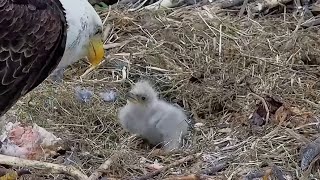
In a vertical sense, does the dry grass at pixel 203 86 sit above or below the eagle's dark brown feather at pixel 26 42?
below

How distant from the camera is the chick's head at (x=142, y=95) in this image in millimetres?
5488

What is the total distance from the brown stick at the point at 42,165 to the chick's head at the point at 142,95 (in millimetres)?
714

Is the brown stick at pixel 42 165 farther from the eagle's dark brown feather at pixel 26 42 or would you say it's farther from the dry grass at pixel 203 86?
the eagle's dark brown feather at pixel 26 42

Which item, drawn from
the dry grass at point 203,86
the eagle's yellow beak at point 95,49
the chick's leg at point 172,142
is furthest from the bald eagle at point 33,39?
the chick's leg at point 172,142

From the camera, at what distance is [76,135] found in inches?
217

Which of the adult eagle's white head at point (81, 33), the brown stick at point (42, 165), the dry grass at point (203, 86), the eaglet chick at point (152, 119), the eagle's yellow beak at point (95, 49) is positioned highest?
the adult eagle's white head at point (81, 33)

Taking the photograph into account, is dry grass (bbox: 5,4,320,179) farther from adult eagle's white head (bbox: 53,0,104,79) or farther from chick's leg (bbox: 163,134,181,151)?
adult eagle's white head (bbox: 53,0,104,79)

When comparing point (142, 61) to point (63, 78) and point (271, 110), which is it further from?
point (271, 110)

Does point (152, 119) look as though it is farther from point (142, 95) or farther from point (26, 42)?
point (26, 42)

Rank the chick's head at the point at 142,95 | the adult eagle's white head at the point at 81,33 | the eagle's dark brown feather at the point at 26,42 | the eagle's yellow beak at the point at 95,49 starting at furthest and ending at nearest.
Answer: the chick's head at the point at 142,95
the eagle's yellow beak at the point at 95,49
the adult eagle's white head at the point at 81,33
the eagle's dark brown feather at the point at 26,42

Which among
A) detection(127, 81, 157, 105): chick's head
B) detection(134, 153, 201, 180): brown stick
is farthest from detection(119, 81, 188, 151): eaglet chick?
detection(134, 153, 201, 180): brown stick

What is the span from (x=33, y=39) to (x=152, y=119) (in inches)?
46.7

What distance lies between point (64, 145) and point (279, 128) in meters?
1.22

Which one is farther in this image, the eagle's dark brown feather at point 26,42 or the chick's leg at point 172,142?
the chick's leg at point 172,142
